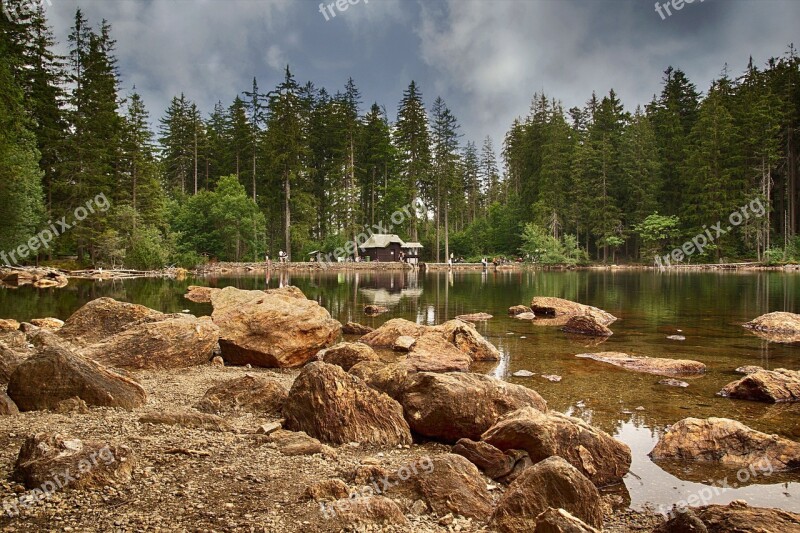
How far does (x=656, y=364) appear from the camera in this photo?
12.2m

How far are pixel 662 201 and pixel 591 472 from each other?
8037 cm

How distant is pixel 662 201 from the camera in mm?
76562

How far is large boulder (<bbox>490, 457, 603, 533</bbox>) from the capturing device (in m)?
4.83

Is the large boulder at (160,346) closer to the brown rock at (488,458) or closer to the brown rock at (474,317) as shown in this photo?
the brown rock at (488,458)

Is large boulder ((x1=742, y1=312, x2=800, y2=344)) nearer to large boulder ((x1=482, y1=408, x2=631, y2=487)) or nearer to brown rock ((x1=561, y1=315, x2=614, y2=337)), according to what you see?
brown rock ((x1=561, y1=315, x2=614, y2=337))

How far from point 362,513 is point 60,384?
17.6ft

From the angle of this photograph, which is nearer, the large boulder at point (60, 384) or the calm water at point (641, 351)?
the calm water at point (641, 351)

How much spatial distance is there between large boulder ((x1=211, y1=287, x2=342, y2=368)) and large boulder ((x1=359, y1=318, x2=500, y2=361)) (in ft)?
6.50

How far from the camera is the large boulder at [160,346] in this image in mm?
11094

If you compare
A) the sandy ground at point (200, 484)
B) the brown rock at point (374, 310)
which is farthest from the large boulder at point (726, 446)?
the brown rock at point (374, 310)

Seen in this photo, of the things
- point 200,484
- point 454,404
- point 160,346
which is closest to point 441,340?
point 454,404

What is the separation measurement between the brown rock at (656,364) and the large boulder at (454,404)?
5.56 metres

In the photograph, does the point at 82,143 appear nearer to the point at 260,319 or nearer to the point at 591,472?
the point at 260,319

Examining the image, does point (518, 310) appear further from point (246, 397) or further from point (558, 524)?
point (558, 524)
